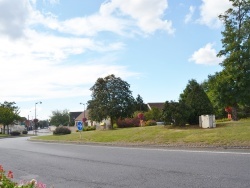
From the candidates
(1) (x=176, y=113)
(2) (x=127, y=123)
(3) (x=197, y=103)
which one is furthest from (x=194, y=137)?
(2) (x=127, y=123)

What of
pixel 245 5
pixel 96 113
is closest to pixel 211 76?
pixel 245 5

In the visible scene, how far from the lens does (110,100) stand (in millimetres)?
40625

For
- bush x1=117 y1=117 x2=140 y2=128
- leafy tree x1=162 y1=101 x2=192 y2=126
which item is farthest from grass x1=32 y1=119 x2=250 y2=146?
bush x1=117 y1=117 x2=140 y2=128

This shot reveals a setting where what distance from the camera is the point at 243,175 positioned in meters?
9.02

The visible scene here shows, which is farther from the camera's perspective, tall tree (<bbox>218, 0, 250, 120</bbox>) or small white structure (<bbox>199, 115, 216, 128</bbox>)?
tall tree (<bbox>218, 0, 250, 120</bbox>)

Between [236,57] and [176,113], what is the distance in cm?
828

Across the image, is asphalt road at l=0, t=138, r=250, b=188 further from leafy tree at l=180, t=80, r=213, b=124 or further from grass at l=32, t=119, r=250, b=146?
leafy tree at l=180, t=80, r=213, b=124

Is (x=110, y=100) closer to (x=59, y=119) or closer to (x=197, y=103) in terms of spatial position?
(x=197, y=103)

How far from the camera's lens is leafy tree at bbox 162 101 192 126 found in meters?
23.8

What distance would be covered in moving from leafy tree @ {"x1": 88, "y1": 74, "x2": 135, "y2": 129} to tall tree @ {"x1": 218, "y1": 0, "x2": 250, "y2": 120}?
47.1 ft

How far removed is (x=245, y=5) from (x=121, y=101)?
17.6 meters

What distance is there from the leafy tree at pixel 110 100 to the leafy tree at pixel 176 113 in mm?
15666

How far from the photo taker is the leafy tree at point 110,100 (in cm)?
4031

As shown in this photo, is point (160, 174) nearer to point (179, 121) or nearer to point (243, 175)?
point (243, 175)
